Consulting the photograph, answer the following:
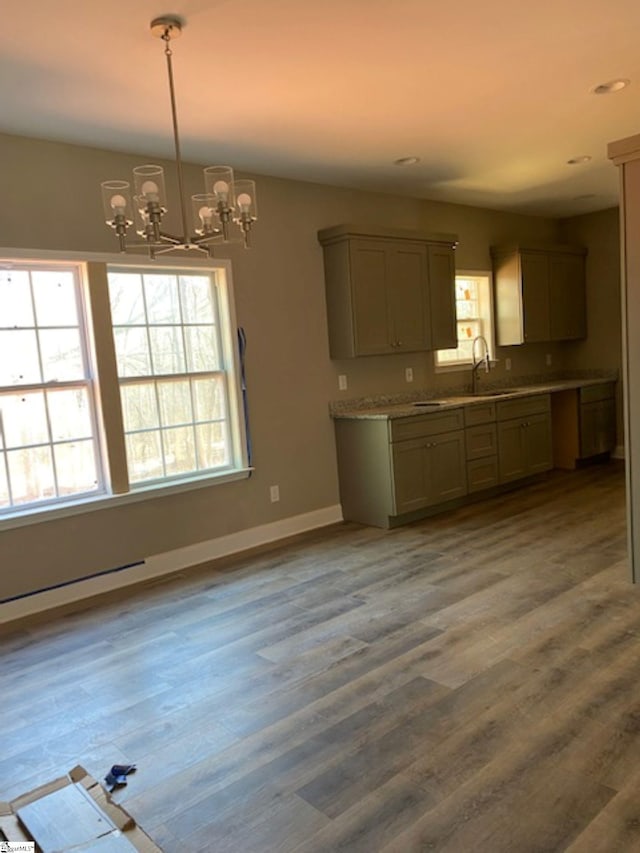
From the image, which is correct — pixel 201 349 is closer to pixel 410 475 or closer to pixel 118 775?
pixel 410 475

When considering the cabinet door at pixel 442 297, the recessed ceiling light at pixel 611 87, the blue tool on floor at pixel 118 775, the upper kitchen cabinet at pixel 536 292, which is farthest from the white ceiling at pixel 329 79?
the blue tool on floor at pixel 118 775

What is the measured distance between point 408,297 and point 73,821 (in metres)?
4.37

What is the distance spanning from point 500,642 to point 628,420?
139cm

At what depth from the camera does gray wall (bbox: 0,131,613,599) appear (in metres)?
3.65

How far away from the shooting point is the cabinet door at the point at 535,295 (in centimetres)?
650

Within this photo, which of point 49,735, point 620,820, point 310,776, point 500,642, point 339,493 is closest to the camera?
point 620,820

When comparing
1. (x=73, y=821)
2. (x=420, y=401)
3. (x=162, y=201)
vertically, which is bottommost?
(x=73, y=821)

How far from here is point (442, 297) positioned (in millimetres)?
5621

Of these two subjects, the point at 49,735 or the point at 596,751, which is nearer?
the point at 596,751

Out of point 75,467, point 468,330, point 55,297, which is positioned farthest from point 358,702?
point 468,330

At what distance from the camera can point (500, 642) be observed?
115 inches

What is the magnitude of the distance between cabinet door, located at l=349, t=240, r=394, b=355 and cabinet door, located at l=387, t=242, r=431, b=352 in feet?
0.22

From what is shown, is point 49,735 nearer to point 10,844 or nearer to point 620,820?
point 10,844

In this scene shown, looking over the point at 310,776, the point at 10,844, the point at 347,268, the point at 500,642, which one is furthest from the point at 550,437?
the point at 10,844
